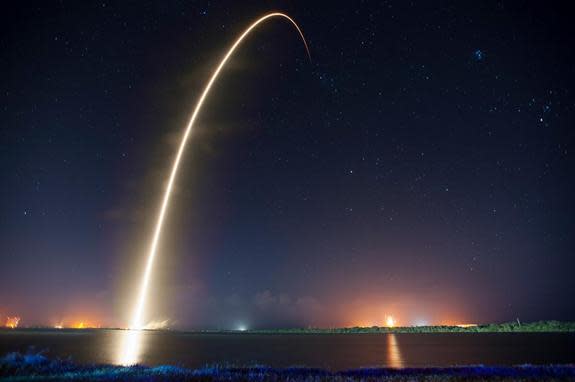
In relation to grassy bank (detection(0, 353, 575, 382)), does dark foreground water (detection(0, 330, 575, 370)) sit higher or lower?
lower

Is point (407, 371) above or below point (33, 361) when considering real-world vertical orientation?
below

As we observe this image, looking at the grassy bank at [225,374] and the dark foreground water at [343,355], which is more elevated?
the grassy bank at [225,374]

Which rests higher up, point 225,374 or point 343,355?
point 225,374

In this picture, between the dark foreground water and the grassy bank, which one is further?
the dark foreground water

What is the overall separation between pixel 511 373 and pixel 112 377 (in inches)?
1126

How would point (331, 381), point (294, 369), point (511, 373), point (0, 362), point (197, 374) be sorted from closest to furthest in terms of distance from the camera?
point (331, 381)
point (197, 374)
point (511, 373)
point (0, 362)
point (294, 369)

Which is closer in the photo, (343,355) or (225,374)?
(225,374)

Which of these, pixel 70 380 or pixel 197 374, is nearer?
pixel 70 380

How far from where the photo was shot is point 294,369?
1367 inches

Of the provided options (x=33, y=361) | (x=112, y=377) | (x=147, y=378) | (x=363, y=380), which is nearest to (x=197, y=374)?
(x=147, y=378)

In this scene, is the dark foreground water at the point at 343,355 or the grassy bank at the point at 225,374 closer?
the grassy bank at the point at 225,374

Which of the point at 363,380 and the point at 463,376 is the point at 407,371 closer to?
the point at 463,376

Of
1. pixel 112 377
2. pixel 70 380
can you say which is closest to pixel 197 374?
pixel 112 377

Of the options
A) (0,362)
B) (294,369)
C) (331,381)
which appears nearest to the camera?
(331,381)
